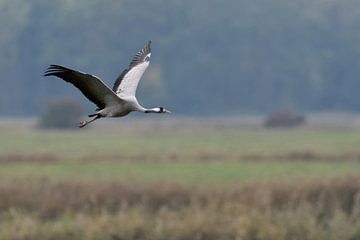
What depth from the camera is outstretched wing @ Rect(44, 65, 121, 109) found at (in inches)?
229

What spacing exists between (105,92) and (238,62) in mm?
82389

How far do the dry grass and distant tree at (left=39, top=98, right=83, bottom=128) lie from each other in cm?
4464

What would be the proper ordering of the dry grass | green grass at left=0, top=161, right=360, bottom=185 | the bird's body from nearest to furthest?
the bird's body
the dry grass
green grass at left=0, top=161, right=360, bottom=185

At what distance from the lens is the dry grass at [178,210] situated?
22578mm

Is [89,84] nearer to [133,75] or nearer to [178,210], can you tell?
[133,75]

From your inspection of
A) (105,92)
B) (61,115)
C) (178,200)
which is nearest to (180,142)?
(61,115)

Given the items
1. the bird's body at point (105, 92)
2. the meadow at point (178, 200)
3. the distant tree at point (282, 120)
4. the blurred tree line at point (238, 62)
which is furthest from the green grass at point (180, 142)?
the bird's body at point (105, 92)

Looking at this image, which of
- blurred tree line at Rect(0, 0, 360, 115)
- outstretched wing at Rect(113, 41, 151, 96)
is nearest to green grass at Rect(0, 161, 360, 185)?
blurred tree line at Rect(0, 0, 360, 115)

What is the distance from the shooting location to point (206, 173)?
38531 millimetres

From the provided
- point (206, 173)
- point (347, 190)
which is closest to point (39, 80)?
point (206, 173)

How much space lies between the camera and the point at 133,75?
22.5 ft

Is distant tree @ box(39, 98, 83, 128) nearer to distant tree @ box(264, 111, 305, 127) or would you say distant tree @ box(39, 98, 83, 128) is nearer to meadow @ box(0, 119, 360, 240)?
distant tree @ box(264, 111, 305, 127)

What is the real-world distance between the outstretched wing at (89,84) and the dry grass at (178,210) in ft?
53.1

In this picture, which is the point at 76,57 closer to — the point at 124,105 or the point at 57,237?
the point at 57,237
